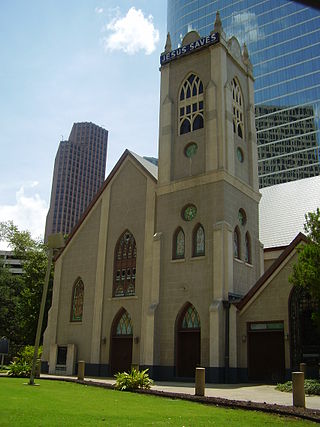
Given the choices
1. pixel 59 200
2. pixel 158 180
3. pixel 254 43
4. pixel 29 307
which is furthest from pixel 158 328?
pixel 59 200

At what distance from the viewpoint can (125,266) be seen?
31750mm

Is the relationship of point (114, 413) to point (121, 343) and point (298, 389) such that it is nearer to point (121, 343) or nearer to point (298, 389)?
point (298, 389)

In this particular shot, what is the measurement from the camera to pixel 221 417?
36.1 feet

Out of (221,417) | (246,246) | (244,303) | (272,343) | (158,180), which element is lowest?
(221,417)

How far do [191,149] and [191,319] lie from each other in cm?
1094

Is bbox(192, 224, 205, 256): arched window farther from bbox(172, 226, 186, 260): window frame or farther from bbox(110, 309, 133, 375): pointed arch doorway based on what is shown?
bbox(110, 309, 133, 375): pointed arch doorway

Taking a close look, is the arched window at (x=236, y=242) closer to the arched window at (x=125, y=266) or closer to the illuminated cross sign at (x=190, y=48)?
the arched window at (x=125, y=266)

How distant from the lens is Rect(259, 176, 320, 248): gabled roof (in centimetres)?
3303

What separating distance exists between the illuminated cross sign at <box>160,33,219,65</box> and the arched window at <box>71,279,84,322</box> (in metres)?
17.2

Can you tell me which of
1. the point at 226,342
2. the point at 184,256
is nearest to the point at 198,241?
the point at 184,256

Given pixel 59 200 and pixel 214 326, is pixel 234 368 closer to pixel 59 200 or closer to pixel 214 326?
pixel 214 326

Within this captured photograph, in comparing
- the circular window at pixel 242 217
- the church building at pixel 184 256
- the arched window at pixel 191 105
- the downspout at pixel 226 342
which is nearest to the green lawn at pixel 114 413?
the downspout at pixel 226 342

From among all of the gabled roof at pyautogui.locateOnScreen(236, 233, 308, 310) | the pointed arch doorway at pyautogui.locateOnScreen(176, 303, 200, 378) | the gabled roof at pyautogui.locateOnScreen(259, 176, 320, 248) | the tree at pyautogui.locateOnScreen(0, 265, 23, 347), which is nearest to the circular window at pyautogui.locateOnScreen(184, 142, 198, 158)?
the gabled roof at pyautogui.locateOnScreen(259, 176, 320, 248)

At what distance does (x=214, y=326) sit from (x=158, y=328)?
13.8ft
